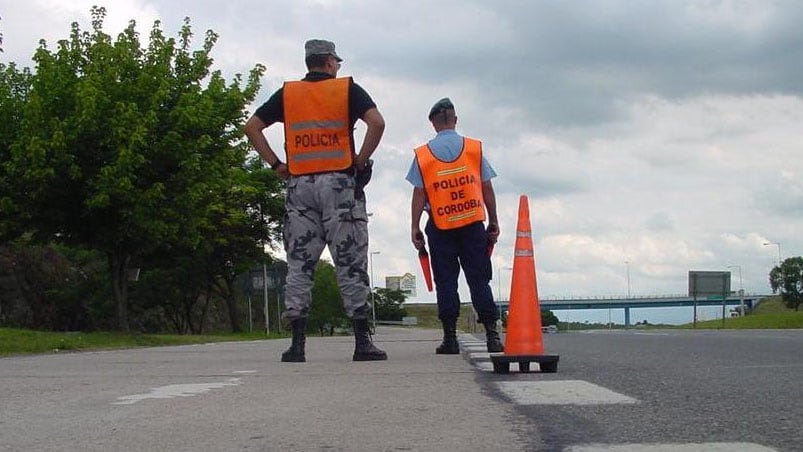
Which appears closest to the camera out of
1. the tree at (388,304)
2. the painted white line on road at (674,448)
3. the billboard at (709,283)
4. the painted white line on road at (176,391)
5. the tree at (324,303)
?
the painted white line on road at (674,448)

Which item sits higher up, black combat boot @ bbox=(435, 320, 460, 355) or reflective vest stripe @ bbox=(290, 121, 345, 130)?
reflective vest stripe @ bbox=(290, 121, 345, 130)

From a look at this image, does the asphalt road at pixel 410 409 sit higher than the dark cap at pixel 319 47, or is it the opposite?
the dark cap at pixel 319 47

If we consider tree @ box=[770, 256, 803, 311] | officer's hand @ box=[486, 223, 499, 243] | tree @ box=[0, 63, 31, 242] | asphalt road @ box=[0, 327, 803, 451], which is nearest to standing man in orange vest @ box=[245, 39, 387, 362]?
asphalt road @ box=[0, 327, 803, 451]

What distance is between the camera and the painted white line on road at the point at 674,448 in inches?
126

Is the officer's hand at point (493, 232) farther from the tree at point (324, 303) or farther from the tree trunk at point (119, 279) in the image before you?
the tree at point (324, 303)

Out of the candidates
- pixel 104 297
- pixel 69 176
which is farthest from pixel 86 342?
pixel 104 297

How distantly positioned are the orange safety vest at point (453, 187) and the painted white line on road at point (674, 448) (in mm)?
5992

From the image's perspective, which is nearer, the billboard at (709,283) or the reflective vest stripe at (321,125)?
the reflective vest stripe at (321,125)

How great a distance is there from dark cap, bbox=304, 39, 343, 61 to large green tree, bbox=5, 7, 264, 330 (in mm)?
12815

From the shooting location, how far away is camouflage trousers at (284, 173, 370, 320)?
8.16 meters

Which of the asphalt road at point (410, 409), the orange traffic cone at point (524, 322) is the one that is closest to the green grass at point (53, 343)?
the asphalt road at point (410, 409)

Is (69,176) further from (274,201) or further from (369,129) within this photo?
(274,201)

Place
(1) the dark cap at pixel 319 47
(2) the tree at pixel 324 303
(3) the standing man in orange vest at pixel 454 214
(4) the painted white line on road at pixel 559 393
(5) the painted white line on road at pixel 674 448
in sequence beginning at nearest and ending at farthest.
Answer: (5) the painted white line on road at pixel 674 448 < (4) the painted white line on road at pixel 559 393 < (1) the dark cap at pixel 319 47 < (3) the standing man in orange vest at pixel 454 214 < (2) the tree at pixel 324 303

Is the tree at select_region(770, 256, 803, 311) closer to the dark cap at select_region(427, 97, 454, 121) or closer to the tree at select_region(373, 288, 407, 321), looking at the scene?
the tree at select_region(373, 288, 407, 321)
